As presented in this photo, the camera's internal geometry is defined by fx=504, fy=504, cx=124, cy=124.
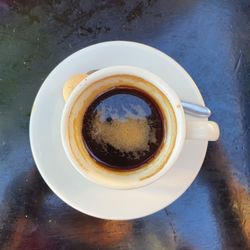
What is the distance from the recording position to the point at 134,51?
1.02 m

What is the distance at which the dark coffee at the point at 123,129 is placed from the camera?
3.32 ft

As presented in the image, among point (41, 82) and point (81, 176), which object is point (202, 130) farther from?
point (41, 82)

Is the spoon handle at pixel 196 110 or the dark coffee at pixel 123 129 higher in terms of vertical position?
the spoon handle at pixel 196 110

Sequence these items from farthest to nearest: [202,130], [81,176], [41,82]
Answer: [41,82], [81,176], [202,130]

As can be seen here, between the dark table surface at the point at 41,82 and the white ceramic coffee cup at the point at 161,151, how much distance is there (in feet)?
0.67

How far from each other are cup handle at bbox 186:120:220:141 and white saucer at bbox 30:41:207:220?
0.09 meters

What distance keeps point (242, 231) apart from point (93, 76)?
1.73ft

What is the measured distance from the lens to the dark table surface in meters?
1.15

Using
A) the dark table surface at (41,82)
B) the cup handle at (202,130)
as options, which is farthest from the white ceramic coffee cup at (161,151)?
the dark table surface at (41,82)

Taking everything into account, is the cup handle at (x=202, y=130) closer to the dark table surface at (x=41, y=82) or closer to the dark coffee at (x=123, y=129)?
the dark coffee at (x=123, y=129)

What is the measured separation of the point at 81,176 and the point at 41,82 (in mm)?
261

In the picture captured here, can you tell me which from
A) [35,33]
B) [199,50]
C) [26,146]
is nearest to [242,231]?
[199,50]

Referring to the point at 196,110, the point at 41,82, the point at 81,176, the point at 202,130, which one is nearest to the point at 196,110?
the point at 196,110

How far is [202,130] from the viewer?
0.91 m
